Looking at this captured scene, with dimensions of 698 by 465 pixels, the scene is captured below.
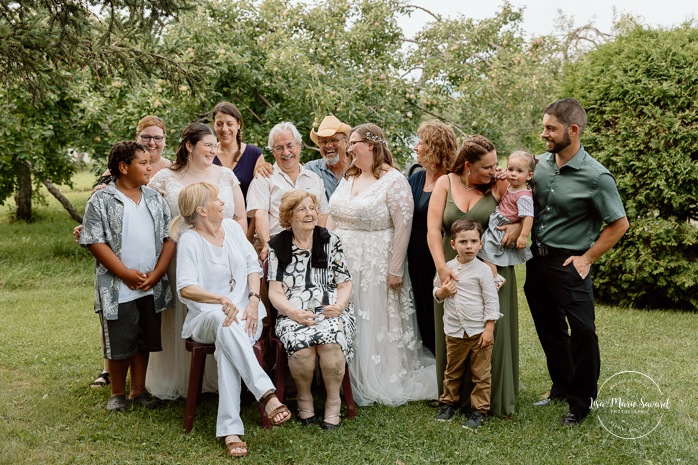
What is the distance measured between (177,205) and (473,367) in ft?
7.96

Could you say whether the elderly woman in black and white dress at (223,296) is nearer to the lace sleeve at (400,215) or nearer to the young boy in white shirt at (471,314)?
the lace sleeve at (400,215)

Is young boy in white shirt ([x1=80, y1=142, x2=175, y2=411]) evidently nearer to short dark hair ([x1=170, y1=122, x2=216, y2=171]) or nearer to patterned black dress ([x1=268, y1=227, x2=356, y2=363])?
short dark hair ([x1=170, y1=122, x2=216, y2=171])

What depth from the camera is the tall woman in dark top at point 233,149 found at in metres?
5.51

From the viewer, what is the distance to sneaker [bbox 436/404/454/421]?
4.84m

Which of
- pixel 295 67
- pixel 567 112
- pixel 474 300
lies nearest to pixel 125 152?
pixel 474 300

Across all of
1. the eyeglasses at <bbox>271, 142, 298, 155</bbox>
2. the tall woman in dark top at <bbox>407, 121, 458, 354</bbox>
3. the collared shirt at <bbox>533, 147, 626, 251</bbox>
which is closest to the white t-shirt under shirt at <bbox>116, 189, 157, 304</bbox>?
the eyeglasses at <bbox>271, 142, 298, 155</bbox>

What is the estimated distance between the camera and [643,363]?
620 cm

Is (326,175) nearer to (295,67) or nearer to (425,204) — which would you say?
(425,204)

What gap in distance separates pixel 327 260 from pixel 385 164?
905 millimetres

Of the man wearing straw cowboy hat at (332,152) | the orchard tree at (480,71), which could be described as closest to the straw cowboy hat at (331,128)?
the man wearing straw cowboy hat at (332,152)

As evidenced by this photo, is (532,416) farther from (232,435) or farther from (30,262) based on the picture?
(30,262)

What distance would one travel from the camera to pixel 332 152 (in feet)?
19.2

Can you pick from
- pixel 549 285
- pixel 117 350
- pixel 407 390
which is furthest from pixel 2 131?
pixel 549 285

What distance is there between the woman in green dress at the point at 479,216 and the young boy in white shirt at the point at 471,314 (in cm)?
9
